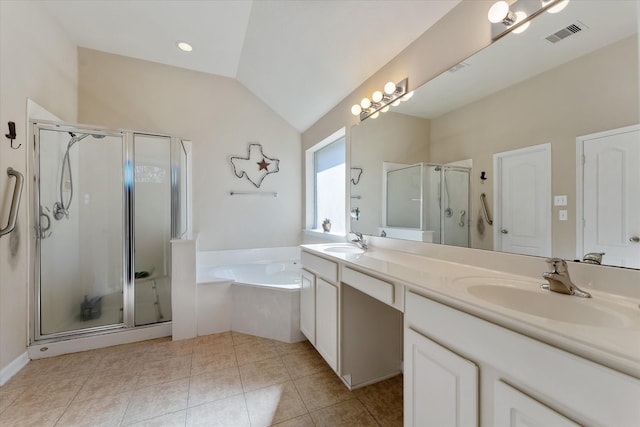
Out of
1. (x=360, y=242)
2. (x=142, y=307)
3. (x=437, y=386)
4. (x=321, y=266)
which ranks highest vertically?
(x=360, y=242)

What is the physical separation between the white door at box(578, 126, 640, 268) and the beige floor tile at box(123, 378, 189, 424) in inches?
85.4

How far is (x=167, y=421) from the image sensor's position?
1.37 m

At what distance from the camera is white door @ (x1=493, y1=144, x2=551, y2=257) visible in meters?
1.09

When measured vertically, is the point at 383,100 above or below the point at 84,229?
above

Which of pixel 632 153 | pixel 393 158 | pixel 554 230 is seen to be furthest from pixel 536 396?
pixel 393 158

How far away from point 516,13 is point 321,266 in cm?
165

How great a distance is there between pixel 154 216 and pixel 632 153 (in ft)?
10.5

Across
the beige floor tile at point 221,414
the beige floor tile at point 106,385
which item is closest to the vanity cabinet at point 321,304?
the beige floor tile at point 221,414

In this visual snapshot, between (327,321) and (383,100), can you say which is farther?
(383,100)

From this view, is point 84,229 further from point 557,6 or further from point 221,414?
point 557,6

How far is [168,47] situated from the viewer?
2.69 metres

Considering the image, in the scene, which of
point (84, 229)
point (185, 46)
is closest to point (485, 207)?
point (185, 46)

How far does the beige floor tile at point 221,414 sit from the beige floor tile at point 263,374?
0.44 feet

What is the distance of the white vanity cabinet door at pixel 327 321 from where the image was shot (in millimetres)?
1598
